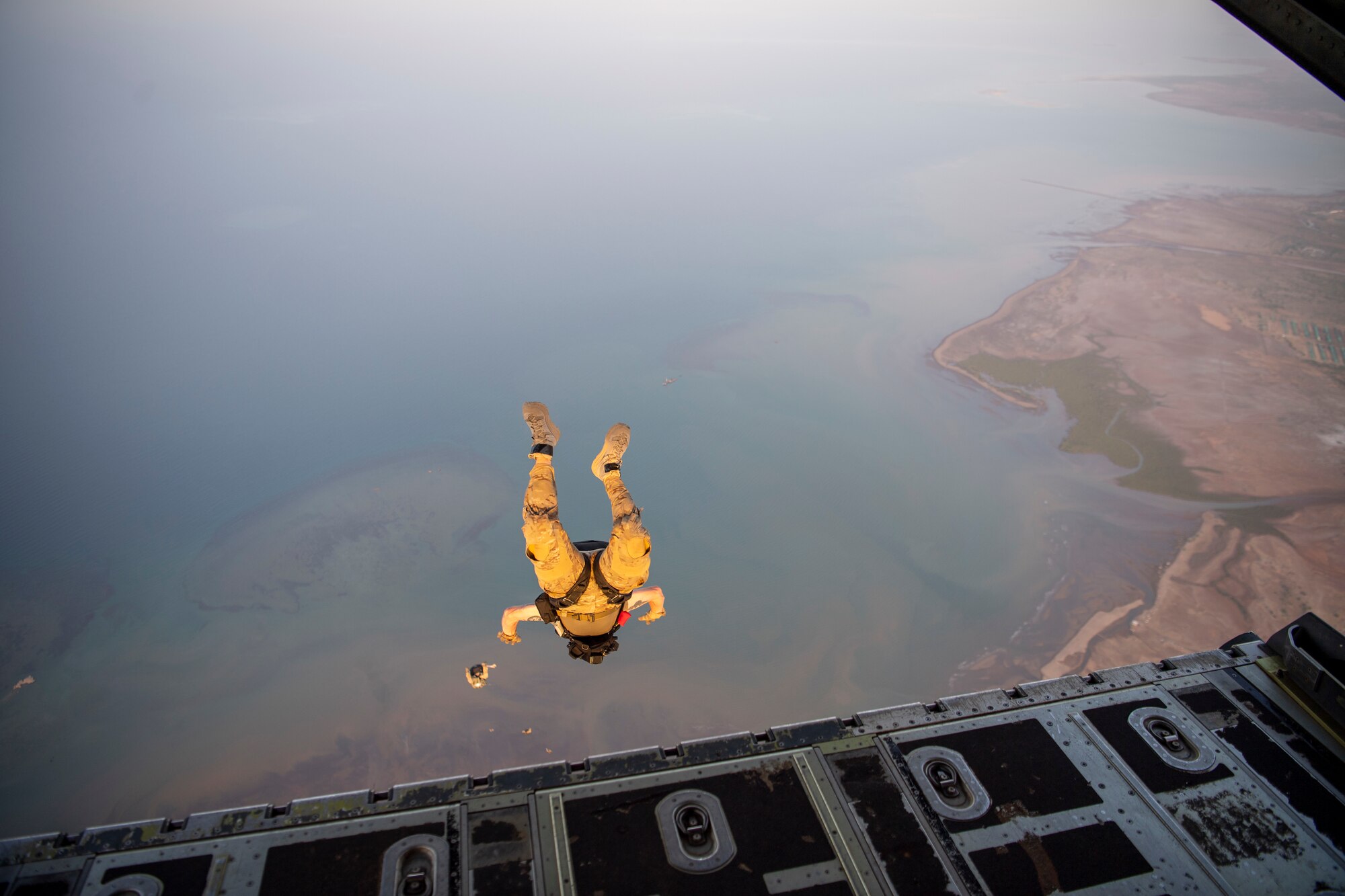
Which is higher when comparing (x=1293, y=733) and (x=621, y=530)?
(x=621, y=530)

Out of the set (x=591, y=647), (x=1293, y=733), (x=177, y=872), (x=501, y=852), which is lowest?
(x=1293, y=733)

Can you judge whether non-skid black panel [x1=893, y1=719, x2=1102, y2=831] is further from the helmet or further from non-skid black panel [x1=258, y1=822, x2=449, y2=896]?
non-skid black panel [x1=258, y1=822, x2=449, y2=896]

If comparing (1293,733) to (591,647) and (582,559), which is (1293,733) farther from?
(582,559)

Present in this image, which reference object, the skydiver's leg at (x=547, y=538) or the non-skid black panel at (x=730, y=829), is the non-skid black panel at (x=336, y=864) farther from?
the skydiver's leg at (x=547, y=538)

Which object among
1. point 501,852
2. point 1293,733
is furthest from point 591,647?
point 1293,733

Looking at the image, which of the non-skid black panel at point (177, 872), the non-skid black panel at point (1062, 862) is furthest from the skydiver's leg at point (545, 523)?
the non-skid black panel at point (1062, 862)

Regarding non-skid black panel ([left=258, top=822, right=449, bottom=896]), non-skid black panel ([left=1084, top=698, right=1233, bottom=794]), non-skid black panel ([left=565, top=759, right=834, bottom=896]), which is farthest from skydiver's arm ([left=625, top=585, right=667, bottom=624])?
non-skid black panel ([left=1084, top=698, right=1233, bottom=794])
